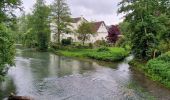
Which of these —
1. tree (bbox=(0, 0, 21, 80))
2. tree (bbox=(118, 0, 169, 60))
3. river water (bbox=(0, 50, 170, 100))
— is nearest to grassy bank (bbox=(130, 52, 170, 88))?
river water (bbox=(0, 50, 170, 100))

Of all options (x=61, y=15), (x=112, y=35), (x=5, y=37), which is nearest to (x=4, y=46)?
(x=5, y=37)

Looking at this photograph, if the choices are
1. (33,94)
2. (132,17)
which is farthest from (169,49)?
(33,94)

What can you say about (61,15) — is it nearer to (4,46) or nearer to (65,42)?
(65,42)

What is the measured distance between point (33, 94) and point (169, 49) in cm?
2441

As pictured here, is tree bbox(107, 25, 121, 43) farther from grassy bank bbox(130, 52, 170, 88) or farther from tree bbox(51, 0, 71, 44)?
grassy bank bbox(130, 52, 170, 88)

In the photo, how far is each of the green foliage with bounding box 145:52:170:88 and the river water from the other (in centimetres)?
84

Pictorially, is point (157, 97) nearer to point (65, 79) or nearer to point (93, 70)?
point (65, 79)

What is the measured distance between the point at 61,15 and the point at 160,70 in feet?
147

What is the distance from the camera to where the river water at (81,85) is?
25.4 meters

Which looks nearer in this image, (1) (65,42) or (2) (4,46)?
(2) (4,46)

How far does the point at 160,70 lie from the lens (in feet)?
104

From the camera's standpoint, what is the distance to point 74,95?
25.5 metres

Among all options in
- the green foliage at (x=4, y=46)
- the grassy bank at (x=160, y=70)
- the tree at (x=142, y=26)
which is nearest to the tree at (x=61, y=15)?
the tree at (x=142, y=26)

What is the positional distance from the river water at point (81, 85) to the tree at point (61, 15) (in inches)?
1305
